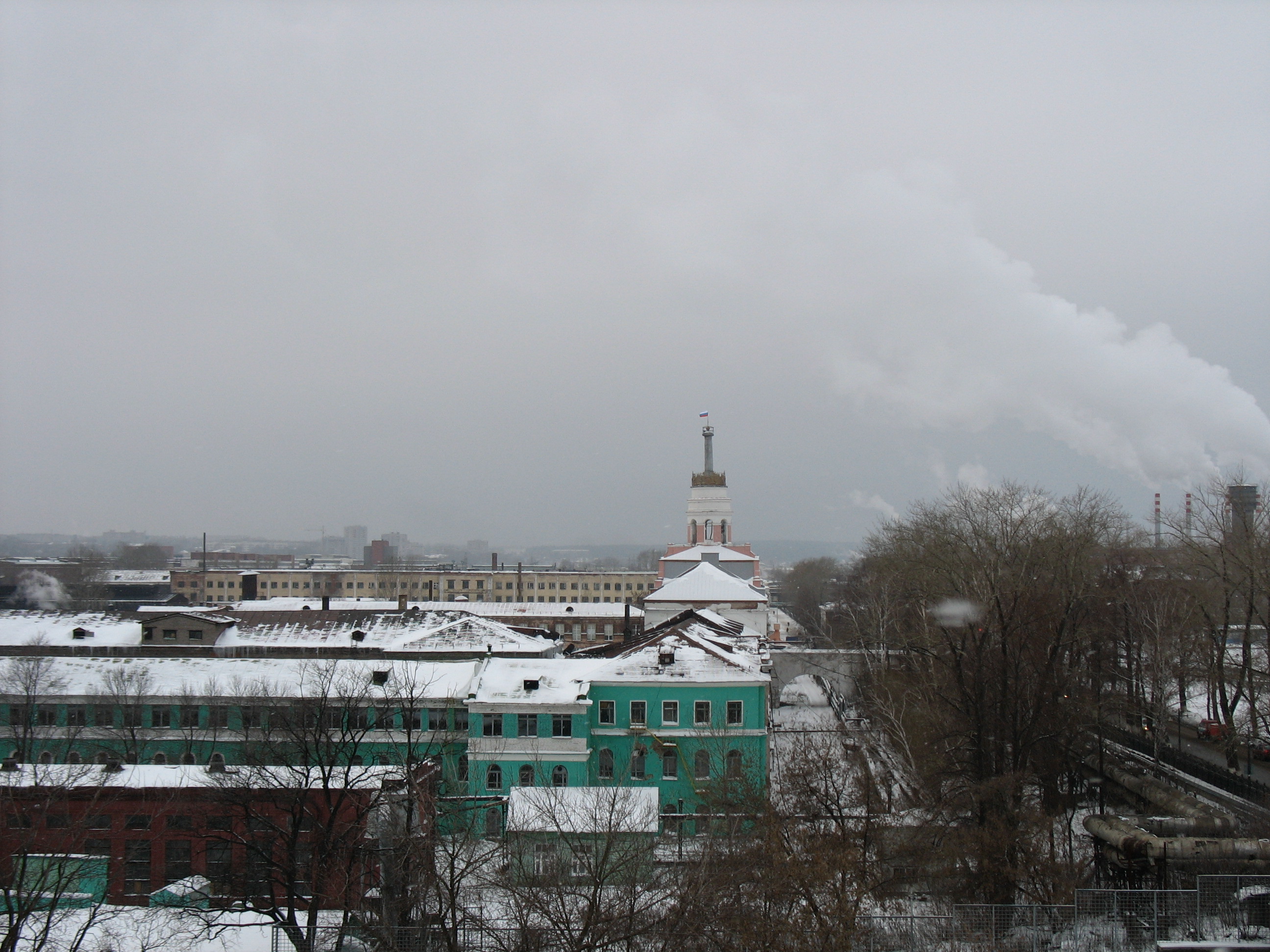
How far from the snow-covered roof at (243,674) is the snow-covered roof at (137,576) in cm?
4891

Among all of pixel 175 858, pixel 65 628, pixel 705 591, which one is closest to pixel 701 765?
pixel 175 858

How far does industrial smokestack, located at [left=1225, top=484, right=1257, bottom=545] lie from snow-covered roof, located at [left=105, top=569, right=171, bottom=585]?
68.7 metres

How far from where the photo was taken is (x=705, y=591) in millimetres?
53125

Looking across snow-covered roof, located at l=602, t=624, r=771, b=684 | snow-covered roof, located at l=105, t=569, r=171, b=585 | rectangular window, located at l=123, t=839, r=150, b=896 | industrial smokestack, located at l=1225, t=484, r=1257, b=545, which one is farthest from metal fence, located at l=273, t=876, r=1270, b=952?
snow-covered roof, located at l=105, t=569, r=171, b=585

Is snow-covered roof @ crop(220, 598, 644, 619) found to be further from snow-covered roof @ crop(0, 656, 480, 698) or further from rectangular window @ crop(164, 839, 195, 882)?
rectangular window @ crop(164, 839, 195, 882)

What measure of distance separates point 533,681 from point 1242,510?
26.7m

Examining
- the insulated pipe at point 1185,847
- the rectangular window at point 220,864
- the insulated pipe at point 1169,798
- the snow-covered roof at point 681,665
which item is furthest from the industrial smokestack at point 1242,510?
the rectangular window at point 220,864

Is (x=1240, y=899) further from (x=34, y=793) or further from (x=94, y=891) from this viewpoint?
(x=34, y=793)

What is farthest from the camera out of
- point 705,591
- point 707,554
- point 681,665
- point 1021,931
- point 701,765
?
point 707,554

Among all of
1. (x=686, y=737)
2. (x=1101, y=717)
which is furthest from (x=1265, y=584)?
(x=686, y=737)

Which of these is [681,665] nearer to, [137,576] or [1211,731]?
[1211,731]

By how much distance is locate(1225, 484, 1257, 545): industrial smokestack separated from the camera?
3077 centimetres

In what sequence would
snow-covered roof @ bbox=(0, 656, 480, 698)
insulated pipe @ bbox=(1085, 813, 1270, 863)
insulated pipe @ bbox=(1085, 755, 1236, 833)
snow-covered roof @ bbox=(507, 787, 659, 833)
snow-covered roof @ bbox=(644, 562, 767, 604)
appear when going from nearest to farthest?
snow-covered roof @ bbox=(507, 787, 659, 833) → insulated pipe @ bbox=(1085, 813, 1270, 863) → insulated pipe @ bbox=(1085, 755, 1236, 833) → snow-covered roof @ bbox=(0, 656, 480, 698) → snow-covered roof @ bbox=(644, 562, 767, 604)

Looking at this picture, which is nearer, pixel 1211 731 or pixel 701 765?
pixel 701 765
